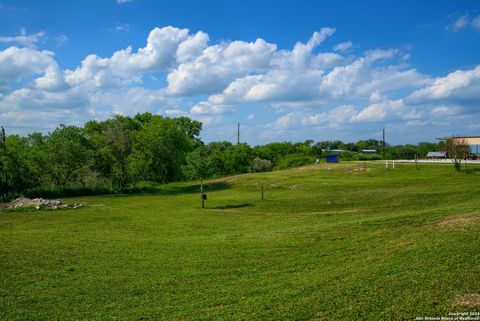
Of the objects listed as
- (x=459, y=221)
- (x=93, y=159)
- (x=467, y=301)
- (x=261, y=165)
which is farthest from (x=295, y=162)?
(x=467, y=301)

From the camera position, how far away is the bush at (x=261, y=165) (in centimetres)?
8544

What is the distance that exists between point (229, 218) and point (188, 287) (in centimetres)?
1434

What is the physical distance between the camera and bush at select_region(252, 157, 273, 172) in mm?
85444

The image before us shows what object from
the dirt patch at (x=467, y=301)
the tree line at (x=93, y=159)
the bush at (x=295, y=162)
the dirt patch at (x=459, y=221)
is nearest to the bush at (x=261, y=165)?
the bush at (x=295, y=162)

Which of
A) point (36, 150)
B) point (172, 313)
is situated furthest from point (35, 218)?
point (36, 150)

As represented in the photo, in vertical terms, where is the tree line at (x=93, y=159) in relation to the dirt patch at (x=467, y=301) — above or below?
above

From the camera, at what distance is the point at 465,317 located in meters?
6.61

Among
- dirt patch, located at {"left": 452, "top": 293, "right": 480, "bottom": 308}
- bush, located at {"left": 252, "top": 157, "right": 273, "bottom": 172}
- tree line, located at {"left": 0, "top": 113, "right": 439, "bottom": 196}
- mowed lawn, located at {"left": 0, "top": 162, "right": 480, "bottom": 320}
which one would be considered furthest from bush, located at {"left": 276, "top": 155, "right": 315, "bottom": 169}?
dirt patch, located at {"left": 452, "top": 293, "right": 480, "bottom": 308}

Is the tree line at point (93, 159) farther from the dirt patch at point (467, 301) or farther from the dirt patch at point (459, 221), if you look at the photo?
the dirt patch at point (467, 301)

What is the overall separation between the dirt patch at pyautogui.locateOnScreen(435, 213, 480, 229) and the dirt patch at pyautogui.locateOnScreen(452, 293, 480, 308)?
263 inches

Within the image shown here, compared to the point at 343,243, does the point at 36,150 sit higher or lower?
higher

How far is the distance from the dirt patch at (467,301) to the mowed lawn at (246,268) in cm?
2

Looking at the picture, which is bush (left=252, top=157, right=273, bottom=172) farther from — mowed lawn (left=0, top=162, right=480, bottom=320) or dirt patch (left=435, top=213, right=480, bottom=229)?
dirt patch (left=435, top=213, right=480, bottom=229)

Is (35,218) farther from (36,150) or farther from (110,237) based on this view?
(36,150)
